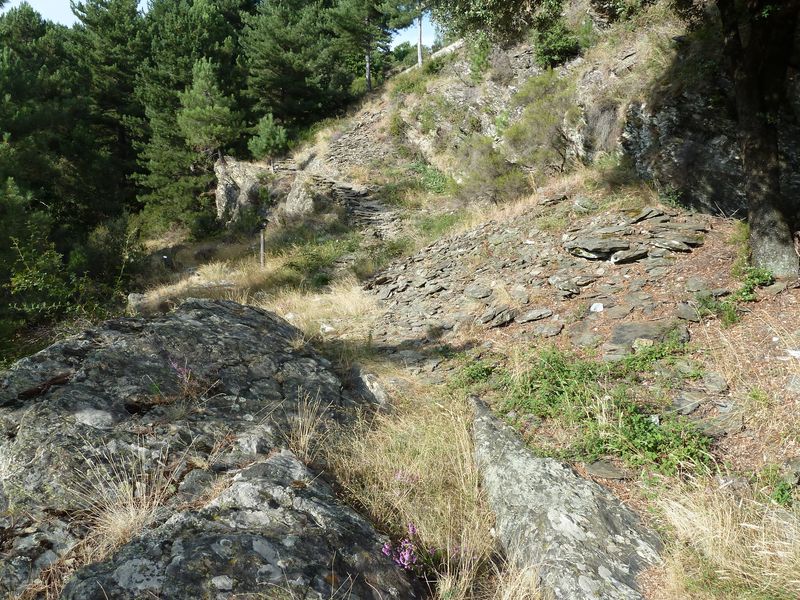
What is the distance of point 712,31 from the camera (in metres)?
7.75

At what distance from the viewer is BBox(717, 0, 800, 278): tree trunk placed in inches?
205

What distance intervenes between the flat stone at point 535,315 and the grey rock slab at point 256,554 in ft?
13.4

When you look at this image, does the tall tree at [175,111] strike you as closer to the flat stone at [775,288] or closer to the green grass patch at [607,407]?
the green grass patch at [607,407]

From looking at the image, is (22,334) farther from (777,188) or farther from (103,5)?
(103,5)

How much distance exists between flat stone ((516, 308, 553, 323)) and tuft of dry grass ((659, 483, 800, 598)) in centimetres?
327

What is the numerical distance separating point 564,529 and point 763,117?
5.33 metres

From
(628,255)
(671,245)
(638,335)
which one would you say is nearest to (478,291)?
(628,255)

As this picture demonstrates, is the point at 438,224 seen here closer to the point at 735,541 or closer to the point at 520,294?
the point at 520,294

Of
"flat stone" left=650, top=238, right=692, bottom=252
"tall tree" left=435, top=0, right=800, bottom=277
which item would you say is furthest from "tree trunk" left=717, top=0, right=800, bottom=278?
"flat stone" left=650, top=238, right=692, bottom=252

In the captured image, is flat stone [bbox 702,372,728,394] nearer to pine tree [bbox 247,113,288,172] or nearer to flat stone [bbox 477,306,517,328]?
flat stone [bbox 477,306,517,328]

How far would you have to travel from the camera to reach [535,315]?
6289mm

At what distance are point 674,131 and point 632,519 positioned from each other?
22.8 ft

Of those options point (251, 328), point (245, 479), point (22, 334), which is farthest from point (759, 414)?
point (22, 334)

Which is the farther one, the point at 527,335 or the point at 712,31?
the point at 712,31
